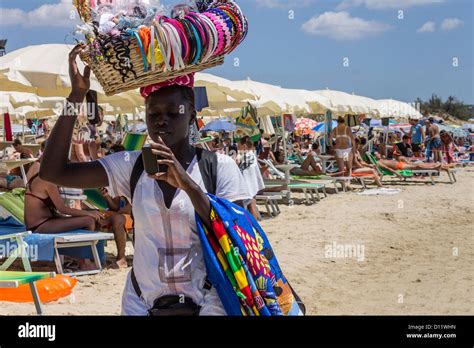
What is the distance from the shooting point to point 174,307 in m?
2.28

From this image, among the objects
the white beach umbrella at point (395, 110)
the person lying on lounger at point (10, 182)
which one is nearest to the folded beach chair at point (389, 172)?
the person lying on lounger at point (10, 182)

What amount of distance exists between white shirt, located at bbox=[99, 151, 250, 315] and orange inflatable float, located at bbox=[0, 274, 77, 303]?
355cm

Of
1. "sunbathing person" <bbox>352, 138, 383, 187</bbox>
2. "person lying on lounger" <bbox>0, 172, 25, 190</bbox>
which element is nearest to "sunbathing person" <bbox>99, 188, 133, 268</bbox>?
"person lying on lounger" <bbox>0, 172, 25, 190</bbox>

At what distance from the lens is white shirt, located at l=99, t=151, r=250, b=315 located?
7.47ft

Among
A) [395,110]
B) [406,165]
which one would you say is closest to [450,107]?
[395,110]

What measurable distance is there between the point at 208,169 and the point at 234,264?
354 millimetres

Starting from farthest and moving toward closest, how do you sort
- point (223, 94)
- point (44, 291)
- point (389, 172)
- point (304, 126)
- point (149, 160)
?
point (304, 126) → point (223, 94) → point (389, 172) → point (44, 291) → point (149, 160)

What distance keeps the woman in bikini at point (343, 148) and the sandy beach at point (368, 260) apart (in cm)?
135

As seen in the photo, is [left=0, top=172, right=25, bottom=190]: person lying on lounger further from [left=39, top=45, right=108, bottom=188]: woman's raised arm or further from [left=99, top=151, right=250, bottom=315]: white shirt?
[left=99, top=151, right=250, bottom=315]: white shirt

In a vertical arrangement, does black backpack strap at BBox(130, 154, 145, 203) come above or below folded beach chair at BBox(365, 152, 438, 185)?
above

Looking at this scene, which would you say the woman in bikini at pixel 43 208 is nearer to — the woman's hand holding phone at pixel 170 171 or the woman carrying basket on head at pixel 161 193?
the woman carrying basket on head at pixel 161 193

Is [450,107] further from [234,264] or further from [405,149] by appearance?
[234,264]

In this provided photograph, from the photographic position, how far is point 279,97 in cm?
2266

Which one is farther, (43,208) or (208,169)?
(43,208)
